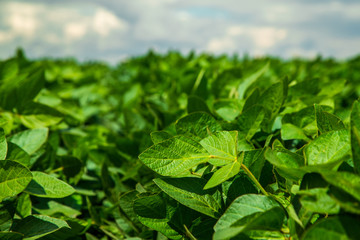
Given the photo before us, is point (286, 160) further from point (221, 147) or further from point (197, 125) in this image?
point (197, 125)

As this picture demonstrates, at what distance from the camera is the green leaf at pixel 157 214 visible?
3.78 ft

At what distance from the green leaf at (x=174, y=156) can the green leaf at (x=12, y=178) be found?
404 mm

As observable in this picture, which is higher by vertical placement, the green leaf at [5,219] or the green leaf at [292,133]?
the green leaf at [292,133]

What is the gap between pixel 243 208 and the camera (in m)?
0.94

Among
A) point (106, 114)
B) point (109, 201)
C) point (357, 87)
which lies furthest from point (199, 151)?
point (357, 87)

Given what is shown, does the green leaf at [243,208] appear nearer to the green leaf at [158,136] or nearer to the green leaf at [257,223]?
the green leaf at [257,223]

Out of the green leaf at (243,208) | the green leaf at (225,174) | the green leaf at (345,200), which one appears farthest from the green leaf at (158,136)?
the green leaf at (345,200)

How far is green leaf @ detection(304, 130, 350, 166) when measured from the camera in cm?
93

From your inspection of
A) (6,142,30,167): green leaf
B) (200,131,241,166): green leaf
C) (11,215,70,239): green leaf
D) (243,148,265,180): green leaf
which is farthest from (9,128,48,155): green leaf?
(243,148,265,180): green leaf

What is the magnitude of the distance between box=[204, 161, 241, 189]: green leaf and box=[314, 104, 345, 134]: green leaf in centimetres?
34

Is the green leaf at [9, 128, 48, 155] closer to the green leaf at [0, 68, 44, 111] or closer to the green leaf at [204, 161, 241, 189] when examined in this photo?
the green leaf at [0, 68, 44, 111]

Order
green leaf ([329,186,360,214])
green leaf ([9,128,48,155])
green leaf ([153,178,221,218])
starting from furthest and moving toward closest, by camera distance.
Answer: green leaf ([9,128,48,155])
green leaf ([153,178,221,218])
green leaf ([329,186,360,214])

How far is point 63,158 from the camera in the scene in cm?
171

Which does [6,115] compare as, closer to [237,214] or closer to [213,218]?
[213,218]
